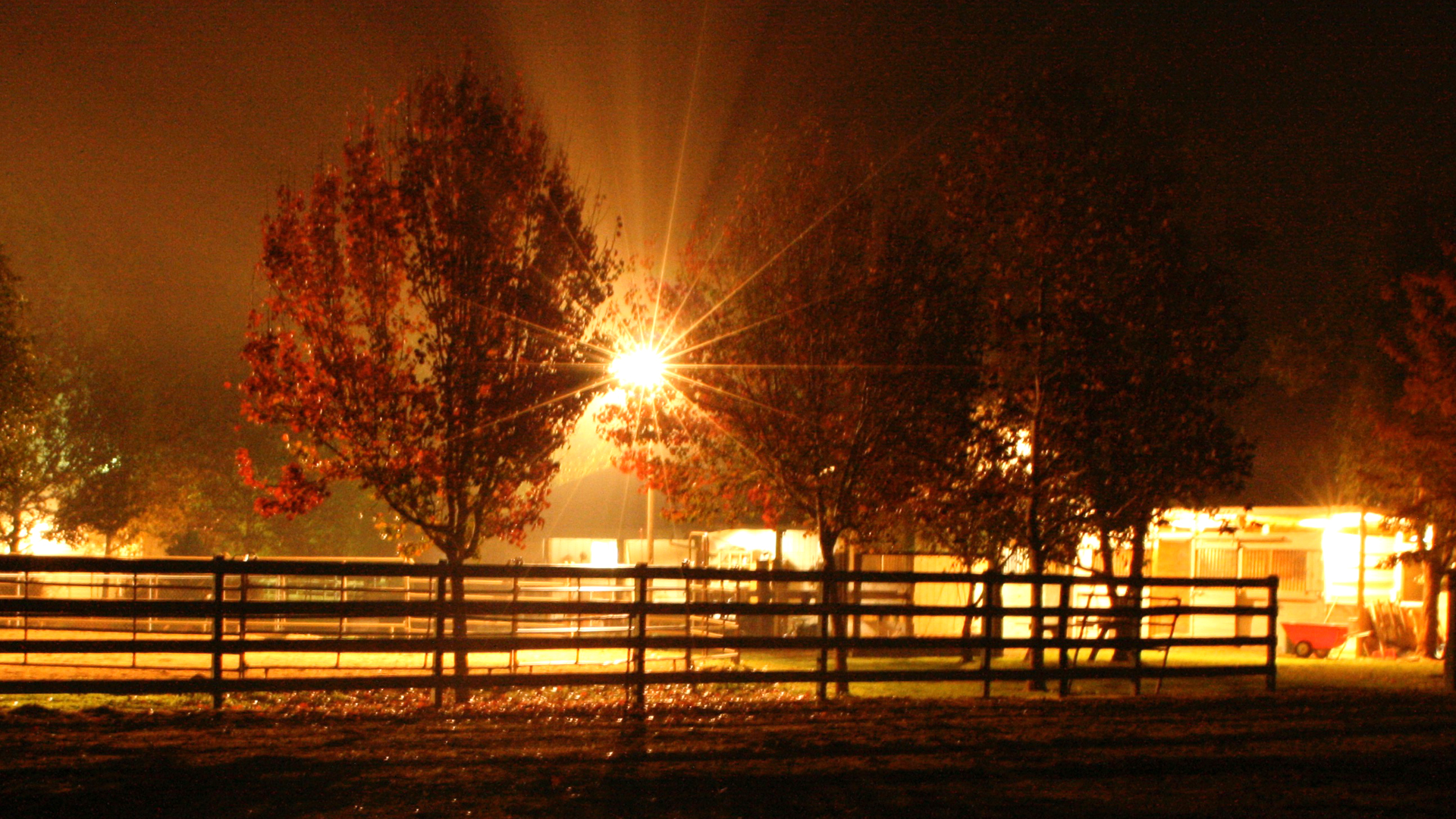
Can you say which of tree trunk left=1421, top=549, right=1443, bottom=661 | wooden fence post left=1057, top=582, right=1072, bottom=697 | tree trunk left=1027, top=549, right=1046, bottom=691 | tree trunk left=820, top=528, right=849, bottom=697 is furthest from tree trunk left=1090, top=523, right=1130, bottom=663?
tree trunk left=1421, top=549, right=1443, bottom=661

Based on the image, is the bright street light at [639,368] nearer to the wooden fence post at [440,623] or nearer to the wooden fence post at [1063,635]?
the wooden fence post at [440,623]

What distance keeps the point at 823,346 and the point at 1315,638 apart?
43.1ft

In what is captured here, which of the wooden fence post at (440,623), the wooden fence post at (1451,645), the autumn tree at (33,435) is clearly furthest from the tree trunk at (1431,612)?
the autumn tree at (33,435)

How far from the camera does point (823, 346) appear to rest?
15914 mm

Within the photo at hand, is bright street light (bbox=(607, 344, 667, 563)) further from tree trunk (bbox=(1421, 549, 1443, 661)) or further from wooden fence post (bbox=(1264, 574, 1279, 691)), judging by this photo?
tree trunk (bbox=(1421, 549, 1443, 661))

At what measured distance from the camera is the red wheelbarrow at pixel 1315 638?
75.5 feet

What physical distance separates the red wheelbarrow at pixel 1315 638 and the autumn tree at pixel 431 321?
15962 millimetres

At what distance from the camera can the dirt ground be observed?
7.18 m

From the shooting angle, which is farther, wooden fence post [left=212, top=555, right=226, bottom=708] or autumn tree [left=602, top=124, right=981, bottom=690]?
autumn tree [left=602, top=124, right=981, bottom=690]

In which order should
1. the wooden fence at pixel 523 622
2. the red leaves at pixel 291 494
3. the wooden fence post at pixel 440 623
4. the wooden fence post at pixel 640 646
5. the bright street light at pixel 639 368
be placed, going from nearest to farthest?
the wooden fence at pixel 523 622 → the wooden fence post at pixel 440 623 → the wooden fence post at pixel 640 646 → the red leaves at pixel 291 494 → the bright street light at pixel 639 368

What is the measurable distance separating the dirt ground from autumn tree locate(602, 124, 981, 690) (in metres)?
4.41

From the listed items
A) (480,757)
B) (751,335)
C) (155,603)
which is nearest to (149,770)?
(480,757)

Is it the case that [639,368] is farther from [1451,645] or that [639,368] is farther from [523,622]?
[1451,645]

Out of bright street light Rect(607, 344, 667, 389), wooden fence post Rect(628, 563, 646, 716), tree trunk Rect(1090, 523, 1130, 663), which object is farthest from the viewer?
tree trunk Rect(1090, 523, 1130, 663)
